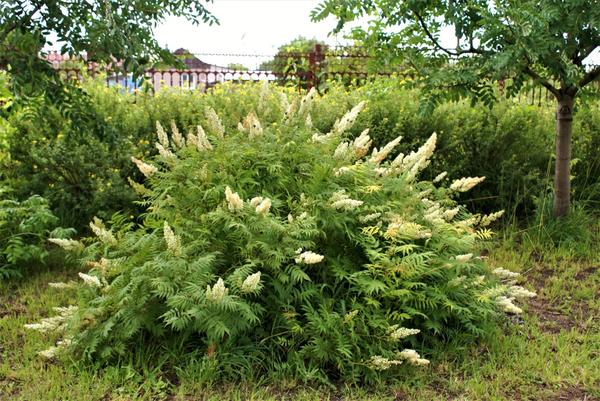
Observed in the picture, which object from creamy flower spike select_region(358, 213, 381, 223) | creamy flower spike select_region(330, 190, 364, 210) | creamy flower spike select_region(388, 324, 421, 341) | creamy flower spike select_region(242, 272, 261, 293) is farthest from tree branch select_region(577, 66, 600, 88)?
creamy flower spike select_region(242, 272, 261, 293)

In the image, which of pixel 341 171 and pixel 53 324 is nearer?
pixel 53 324

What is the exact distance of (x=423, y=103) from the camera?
4766 millimetres

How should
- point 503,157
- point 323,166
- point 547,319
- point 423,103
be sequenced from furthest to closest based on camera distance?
point 503,157 → point 423,103 → point 547,319 → point 323,166

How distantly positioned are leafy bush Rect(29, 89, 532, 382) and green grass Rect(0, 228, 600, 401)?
0.38 ft

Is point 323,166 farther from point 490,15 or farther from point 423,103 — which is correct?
point 490,15

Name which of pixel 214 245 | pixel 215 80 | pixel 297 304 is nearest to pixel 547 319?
pixel 297 304

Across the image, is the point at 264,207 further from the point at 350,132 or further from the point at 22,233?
the point at 350,132

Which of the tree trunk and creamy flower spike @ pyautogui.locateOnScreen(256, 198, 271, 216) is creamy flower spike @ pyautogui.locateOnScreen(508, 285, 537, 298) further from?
the tree trunk

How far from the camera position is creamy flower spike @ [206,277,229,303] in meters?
2.97

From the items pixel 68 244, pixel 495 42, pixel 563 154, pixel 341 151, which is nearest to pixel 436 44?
pixel 495 42

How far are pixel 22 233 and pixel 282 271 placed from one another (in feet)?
7.72

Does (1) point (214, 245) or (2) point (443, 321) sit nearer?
(1) point (214, 245)

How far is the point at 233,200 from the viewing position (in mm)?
3203

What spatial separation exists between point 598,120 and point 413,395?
458 cm
